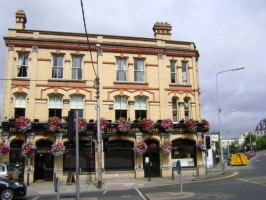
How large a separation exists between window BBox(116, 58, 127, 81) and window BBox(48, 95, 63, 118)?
5.27 meters

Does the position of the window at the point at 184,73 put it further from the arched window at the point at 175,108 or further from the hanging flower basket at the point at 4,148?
the hanging flower basket at the point at 4,148

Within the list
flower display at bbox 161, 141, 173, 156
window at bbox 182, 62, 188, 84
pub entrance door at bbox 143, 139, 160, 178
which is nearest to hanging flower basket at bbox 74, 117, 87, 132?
pub entrance door at bbox 143, 139, 160, 178

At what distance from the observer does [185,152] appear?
24562 millimetres

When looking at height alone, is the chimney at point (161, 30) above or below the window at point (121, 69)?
above

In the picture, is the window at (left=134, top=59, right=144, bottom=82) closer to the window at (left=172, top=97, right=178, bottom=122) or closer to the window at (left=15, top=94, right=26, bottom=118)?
the window at (left=172, top=97, right=178, bottom=122)

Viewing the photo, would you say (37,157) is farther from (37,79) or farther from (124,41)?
(124,41)

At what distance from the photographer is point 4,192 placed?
42.0 feet

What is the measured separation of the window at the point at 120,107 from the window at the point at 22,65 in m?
7.79

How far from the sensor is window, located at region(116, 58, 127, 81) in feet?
80.5

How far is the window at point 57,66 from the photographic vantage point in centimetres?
2337

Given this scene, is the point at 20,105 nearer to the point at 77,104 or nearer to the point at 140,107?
the point at 77,104

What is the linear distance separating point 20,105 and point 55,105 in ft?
8.78

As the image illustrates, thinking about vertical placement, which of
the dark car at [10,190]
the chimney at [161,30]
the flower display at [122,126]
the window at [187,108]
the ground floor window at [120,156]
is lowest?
the dark car at [10,190]

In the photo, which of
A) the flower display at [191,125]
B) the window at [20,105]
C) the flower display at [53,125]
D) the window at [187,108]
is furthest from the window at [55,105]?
the window at [187,108]
